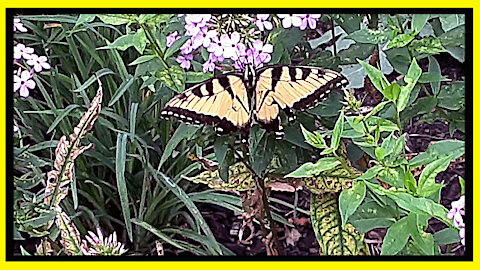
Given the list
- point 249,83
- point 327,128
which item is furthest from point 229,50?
point 327,128

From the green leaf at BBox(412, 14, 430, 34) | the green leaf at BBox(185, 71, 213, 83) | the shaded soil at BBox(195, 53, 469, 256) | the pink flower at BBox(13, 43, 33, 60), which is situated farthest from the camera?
the shaded soil at BBox(195, 53, 469, 256)

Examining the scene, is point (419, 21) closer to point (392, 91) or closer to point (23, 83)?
point (392, 91)

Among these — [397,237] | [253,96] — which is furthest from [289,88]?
[397,237]

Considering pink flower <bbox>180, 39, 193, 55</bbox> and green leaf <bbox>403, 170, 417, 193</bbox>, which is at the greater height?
pink flower <bbox>180, 39, 193, 55</bbox>

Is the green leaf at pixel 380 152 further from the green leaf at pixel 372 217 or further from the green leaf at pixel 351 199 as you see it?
the green leaf at pixel 372 217

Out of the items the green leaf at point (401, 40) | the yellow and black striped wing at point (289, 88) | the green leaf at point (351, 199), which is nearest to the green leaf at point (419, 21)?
the green leaf at point (401, 40)

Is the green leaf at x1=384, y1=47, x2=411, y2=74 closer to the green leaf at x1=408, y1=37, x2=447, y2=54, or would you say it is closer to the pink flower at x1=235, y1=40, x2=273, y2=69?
the green leaf at x1=408, y1=37, x2=447, y2=54

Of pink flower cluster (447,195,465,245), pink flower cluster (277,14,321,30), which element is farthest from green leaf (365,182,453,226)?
pink flower cluster (277,14,321,30)
